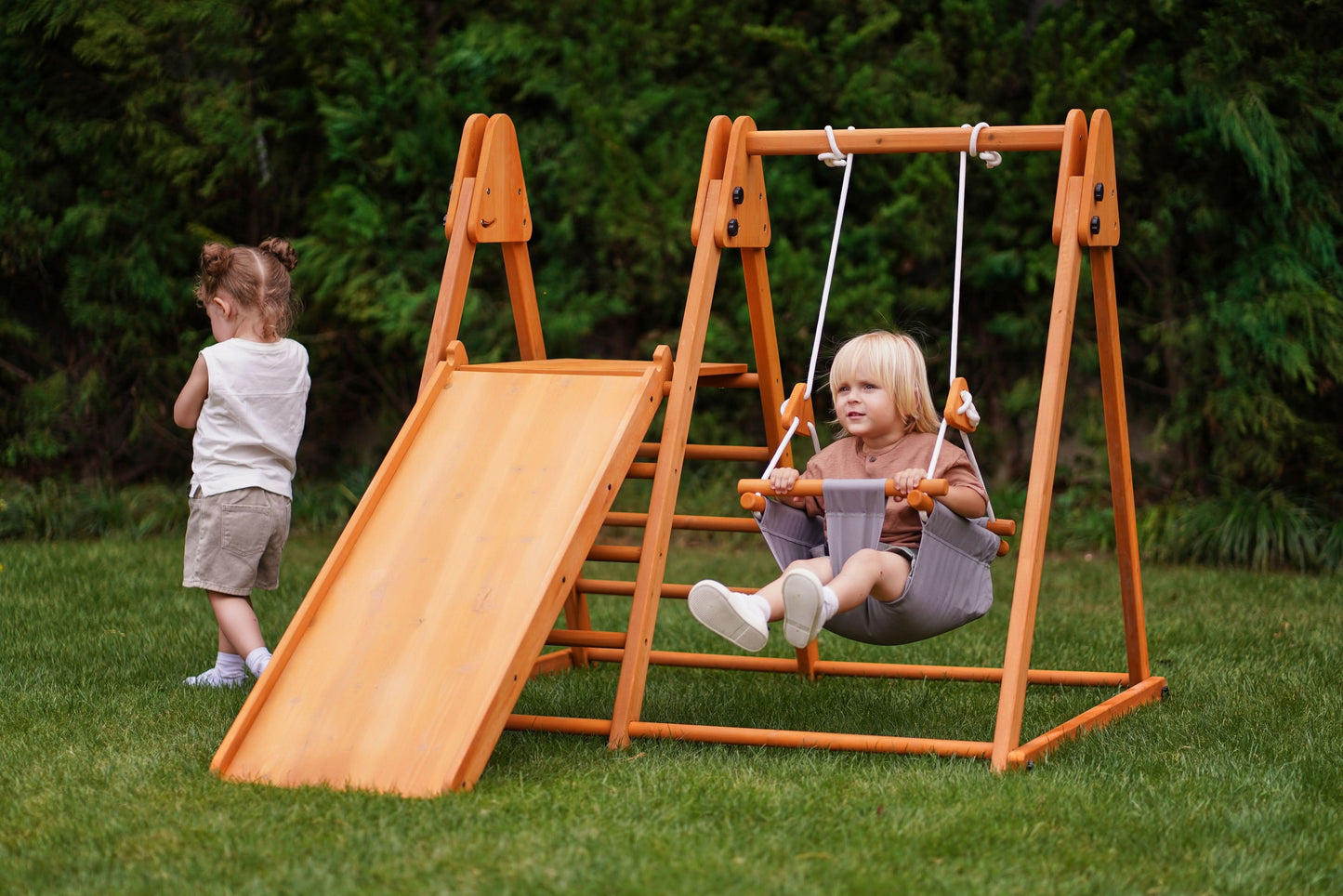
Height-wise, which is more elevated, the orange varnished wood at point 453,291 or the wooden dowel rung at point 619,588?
the orange varnished wood at point 453,291

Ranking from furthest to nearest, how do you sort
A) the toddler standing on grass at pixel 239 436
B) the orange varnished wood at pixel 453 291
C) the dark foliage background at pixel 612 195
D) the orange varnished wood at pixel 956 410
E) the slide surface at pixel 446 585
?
the dark foliage background at pixel 612 195 < the toddler standing on grass at pixel 239 436 < the orange varnished wood at pixel 453 291 < the orange varnished wood at pixel 956 410 < the slide surface at pixel 446 585

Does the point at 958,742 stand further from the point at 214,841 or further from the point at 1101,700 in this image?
the point at 214,841

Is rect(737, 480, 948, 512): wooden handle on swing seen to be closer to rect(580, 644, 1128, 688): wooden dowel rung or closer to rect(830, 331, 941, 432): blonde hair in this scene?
rect(830, 331, 941, 432): blonde hair

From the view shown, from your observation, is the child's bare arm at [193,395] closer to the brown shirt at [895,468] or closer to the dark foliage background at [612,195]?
the brown shirt at [895,468]

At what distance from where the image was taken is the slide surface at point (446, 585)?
3527 mm

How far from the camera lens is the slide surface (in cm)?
353

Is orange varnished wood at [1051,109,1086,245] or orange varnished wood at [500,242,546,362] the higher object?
orange varnished wood at [1051,109,1086,245]

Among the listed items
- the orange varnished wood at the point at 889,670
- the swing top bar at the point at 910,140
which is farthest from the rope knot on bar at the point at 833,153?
the orange varnished wood at the point at 889,670

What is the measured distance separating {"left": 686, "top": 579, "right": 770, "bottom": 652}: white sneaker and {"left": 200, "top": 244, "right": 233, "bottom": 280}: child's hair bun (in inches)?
80.0

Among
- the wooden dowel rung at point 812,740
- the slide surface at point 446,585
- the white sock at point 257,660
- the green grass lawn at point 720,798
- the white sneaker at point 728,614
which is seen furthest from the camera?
the white sock at point 257,660

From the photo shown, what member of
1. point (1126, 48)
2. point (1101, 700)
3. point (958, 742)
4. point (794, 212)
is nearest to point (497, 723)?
point (958, 742)

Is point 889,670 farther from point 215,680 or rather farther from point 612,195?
point 612,195

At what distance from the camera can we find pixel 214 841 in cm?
308

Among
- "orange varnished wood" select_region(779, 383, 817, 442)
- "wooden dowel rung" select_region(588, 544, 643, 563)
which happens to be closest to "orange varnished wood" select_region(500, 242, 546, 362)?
"wooden dowel rung" select_region(588, 544, 643, 563)
